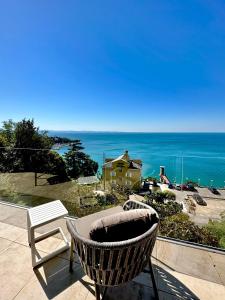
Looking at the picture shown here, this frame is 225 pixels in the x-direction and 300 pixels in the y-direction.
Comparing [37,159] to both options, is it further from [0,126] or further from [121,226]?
[0,126]

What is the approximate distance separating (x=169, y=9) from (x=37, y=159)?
4.89 m

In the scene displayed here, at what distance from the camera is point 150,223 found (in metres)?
1.25

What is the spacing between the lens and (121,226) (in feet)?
3.85

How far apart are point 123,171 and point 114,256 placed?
3.25 meters

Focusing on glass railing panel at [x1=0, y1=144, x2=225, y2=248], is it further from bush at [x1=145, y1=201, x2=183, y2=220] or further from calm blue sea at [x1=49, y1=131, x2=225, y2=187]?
calm blue sea at [x1=49, y1=131, x2=225, y2=187]

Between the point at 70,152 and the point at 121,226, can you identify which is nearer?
the point at 121,226

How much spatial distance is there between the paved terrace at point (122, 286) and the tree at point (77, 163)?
186cm

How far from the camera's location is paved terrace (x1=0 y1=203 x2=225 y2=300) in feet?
5.01

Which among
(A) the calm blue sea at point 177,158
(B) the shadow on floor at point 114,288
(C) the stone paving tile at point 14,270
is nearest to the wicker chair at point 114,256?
(B) the shadow on floor at point 114,288

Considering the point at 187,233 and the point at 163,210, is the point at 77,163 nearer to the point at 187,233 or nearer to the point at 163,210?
the point at 163,210

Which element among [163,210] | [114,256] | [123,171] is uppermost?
[114,256]

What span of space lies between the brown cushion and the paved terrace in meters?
0.73

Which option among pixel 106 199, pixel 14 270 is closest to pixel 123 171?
pixel 106 199

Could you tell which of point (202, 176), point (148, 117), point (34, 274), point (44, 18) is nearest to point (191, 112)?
point (148, 117)
